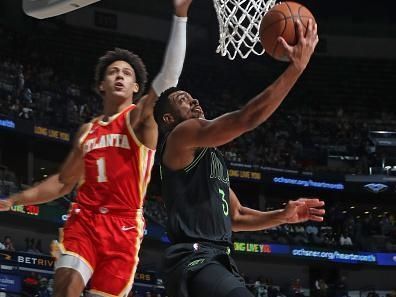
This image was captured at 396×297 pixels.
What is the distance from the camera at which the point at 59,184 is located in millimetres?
4426

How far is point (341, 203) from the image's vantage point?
23359 mm

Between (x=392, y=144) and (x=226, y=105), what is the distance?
542cm

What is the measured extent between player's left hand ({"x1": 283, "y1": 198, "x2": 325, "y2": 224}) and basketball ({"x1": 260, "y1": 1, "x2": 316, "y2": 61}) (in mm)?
925

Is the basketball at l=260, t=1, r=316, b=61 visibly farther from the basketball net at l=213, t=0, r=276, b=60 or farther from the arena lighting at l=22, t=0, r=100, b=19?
the basketball net at l=213, t=0, r=276, b=60

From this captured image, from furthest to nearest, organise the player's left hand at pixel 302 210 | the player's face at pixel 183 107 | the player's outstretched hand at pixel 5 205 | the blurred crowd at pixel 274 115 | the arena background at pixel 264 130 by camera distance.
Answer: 1. the blurred crowd at pixel 274 115
2. the arena background at pixel 264 130
3. the player's outstretched hand at pixel 5 205
4. the player's left hand at pixel 302 210
5. the player's face at pixel 183 107

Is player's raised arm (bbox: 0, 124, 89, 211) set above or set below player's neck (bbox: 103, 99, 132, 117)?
below

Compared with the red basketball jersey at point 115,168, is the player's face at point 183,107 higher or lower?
higher

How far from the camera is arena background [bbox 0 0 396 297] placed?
17312mm

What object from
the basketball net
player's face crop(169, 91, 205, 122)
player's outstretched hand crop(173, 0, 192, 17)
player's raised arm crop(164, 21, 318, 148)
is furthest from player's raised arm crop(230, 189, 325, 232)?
the basketball net

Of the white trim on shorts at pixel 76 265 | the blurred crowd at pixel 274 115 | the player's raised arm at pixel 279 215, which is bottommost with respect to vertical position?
the white trim on shorts at pixel 76 265

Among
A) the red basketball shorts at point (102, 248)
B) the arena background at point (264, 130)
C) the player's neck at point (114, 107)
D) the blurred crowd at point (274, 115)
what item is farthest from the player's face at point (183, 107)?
the blurred crowd at point (274, 115)

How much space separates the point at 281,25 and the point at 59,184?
1831 mm

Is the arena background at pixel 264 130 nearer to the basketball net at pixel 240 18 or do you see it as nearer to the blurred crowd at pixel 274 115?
the blurred crowd at pixel 274 115

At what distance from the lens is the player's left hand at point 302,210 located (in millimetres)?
3961
